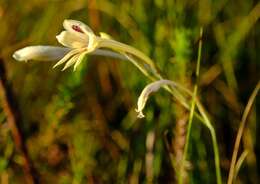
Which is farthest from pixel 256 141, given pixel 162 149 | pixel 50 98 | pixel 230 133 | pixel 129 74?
pixel 50 98

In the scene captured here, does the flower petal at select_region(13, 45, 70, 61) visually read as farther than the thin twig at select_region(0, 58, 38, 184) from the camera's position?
No

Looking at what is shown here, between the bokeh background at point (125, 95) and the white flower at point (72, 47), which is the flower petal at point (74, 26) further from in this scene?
the bokeh background at point (125, 95)

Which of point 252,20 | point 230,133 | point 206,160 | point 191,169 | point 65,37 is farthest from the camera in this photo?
point 252,20

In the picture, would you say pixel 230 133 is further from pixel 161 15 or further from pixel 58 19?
pixel 58 19

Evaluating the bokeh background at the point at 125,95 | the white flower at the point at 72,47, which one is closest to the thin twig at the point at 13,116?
the bokeh background at the point at 125,95

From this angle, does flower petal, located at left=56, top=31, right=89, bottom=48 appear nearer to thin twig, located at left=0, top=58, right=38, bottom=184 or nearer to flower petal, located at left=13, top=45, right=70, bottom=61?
flower petal, located at left=13, top=45, right=70, bottom=61

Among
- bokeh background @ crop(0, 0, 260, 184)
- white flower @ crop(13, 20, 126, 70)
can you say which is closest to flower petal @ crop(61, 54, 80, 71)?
white flower @ crop(13, 20, 126, 70)

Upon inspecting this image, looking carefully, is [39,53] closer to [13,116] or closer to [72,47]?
[72,47]

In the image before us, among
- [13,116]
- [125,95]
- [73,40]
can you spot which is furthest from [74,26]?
[125,95]
